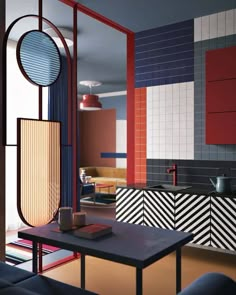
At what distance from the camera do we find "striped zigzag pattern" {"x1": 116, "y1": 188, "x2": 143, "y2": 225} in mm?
3750

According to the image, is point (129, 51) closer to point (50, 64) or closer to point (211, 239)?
point (50, 64)

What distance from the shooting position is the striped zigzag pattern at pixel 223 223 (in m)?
3.22

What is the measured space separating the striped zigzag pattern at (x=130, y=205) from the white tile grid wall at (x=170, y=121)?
0.63m

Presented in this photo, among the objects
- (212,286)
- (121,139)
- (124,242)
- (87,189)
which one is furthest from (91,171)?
(212,286)

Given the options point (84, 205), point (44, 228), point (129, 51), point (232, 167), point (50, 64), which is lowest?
point (84, 205)

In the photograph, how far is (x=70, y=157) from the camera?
3.84m

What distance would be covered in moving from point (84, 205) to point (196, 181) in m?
3.66

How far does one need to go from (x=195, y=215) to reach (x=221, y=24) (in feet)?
6.84

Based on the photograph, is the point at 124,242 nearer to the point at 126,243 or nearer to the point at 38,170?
the point at 126,243

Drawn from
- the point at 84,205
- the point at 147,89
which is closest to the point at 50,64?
the point at 147,89

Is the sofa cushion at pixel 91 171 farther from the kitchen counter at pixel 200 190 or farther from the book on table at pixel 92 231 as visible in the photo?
the book on table at pixel 92 231

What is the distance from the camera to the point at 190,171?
391cm

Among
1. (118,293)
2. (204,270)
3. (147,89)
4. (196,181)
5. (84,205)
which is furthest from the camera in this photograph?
(84,205)

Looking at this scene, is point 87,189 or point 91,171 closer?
point 87,189
